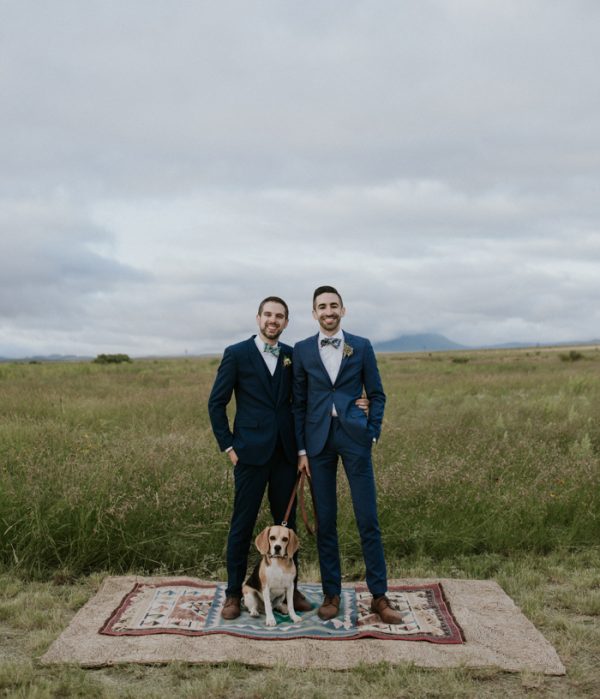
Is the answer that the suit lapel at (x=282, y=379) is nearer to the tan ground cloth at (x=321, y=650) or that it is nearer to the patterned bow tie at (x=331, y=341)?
the patterned bow tie at (x=331, y=341)

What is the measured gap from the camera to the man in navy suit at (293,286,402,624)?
491 cm

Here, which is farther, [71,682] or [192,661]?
[192,661]

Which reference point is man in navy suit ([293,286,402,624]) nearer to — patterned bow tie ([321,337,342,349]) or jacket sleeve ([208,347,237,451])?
patterned bow tie ([321,337,342,349])

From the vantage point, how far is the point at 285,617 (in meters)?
5.01

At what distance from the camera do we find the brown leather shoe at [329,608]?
493 centimetres

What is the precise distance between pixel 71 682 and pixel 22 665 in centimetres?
46

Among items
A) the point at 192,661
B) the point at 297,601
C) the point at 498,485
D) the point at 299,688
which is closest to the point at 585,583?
the point at 498,485

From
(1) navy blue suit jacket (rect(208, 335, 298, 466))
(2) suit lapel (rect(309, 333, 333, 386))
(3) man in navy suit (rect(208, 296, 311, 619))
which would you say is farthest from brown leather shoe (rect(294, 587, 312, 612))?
(2) suit lapel (rect(309, 333, 333, 386))

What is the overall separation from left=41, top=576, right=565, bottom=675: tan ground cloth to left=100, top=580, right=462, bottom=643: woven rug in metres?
0.10

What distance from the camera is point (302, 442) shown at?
199 inches

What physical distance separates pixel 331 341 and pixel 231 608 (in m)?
2.35

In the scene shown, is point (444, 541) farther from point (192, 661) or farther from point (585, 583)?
point (192, 661)

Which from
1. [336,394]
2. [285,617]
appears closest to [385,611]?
[285,617]

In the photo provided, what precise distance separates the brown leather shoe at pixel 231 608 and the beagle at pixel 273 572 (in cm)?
9
